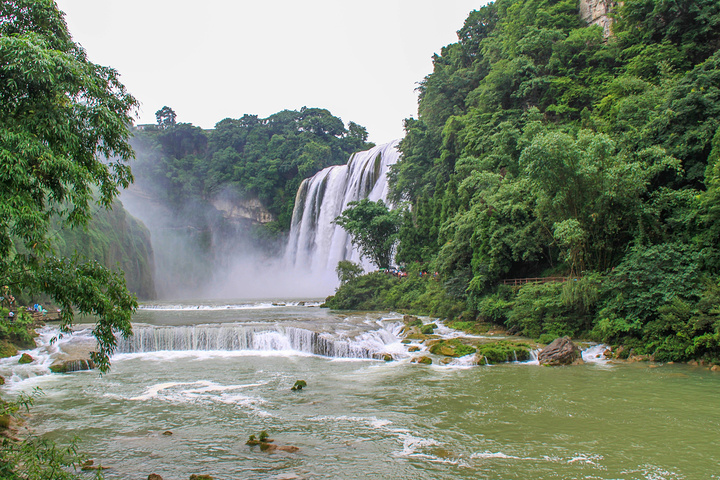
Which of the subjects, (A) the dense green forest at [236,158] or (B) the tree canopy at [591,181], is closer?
(B) the tree canopy at [591,181]

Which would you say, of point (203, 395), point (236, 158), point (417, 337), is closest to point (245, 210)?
point (236, 158)

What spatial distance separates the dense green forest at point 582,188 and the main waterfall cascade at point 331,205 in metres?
7.02

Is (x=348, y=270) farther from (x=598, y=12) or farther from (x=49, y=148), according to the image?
(x=49, y=148)

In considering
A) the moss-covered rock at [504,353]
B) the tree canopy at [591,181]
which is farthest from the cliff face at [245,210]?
the moss-covered rock at [504,353]

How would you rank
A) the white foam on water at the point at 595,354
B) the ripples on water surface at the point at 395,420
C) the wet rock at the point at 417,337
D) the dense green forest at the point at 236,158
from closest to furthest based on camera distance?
the ripples on water surface at the point at 395,420 < the white foam on water at the point at 595,354 < the wet rock at the point at 417,337 < the dense green forest at the point at 236,158

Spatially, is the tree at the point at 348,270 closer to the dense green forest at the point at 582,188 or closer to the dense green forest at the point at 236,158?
the dense green forest at the point at 582,188

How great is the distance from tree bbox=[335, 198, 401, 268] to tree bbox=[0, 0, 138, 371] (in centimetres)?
2544

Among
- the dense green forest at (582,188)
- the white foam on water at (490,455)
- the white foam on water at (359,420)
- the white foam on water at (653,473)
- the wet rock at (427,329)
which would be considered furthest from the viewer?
the wet rock at (427,329)

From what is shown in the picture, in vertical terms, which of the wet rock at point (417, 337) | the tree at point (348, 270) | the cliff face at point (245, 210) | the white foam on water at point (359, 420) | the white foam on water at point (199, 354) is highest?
the cliff face at point (245, 210)

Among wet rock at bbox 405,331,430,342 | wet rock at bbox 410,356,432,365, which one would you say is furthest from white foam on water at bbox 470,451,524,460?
wet rock at bbox 405,331,430,342

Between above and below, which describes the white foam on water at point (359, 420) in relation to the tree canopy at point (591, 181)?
below

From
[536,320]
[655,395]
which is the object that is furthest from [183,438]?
[536,320]

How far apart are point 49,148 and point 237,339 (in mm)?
13335

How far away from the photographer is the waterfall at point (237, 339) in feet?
53.6
